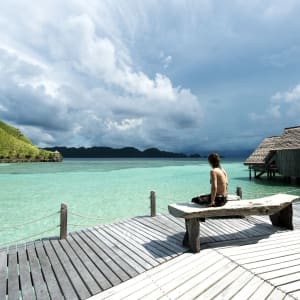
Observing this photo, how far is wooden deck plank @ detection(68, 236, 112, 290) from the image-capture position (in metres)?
4.01

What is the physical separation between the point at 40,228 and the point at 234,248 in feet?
33.1

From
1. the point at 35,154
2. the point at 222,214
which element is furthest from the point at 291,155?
the point at 35,154

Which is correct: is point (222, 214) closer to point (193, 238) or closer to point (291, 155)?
point (193, 238)

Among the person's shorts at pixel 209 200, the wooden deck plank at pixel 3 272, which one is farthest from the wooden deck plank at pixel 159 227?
the wooden deck plank at pixel 3 272

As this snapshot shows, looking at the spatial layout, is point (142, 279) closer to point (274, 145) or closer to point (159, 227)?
point (159, 227)

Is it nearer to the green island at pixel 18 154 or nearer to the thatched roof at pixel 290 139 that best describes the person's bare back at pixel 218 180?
the thatched roof at pixel 290 139

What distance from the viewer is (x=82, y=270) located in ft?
15.1

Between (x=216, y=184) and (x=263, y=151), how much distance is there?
2906cm

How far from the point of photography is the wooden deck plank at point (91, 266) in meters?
4.01

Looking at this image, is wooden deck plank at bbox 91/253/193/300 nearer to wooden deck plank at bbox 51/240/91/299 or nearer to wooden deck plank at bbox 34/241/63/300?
wooden deck plank at bbox 51/240/91/299

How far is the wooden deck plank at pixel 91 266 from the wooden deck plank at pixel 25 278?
107 cm

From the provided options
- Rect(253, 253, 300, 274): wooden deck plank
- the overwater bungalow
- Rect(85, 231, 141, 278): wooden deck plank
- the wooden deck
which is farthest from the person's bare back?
the overwater bungalow

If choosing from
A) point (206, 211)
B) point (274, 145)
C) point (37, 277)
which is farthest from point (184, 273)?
point (274, 145)

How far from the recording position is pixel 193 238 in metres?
5.05
